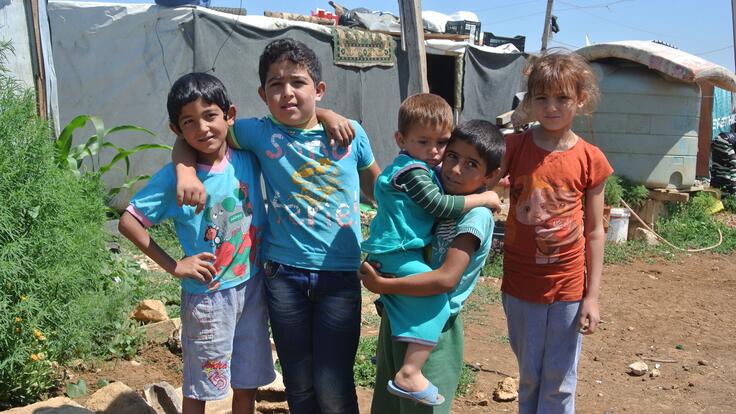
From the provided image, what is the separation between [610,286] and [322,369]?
14.7 feet

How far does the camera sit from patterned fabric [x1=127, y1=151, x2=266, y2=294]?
2250mm

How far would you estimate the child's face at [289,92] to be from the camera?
90.2 inches

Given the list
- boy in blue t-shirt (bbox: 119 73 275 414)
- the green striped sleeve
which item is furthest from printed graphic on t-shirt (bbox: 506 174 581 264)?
boy in blue t-shirt (bbox: 119 73 275 414)

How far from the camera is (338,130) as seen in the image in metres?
2.31

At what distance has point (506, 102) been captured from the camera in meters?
11.1

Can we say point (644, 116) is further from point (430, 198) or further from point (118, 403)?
point (118, 403)

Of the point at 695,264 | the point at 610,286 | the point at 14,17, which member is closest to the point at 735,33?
the point at 695,264

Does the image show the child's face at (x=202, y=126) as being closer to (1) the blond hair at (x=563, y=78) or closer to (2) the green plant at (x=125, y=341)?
(1) the blond hair at (x=563, y=78)

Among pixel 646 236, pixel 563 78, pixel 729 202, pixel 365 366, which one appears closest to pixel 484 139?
pixel 563 78

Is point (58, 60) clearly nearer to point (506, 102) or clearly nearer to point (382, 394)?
point (382, 394)

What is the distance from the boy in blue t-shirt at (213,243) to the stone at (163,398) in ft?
2.03

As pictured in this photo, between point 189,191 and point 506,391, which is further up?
point 189,191

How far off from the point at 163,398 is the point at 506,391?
5.75 ft

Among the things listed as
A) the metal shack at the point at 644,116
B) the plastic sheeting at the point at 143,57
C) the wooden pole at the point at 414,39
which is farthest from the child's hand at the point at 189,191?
the metal shack at the point at 644,116
